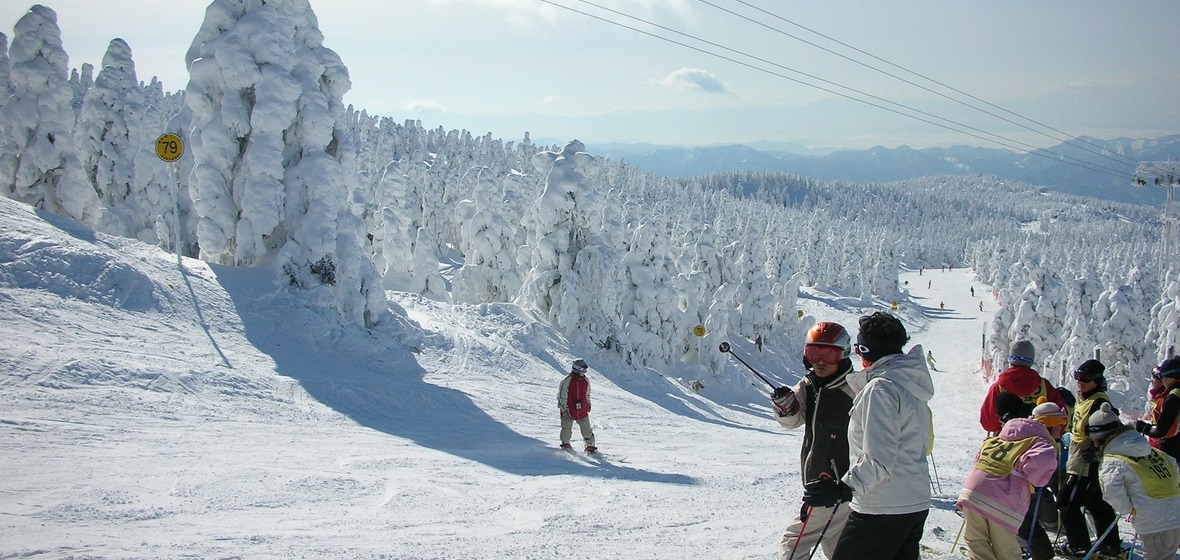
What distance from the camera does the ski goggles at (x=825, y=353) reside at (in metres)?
4.62

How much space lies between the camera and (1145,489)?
598 cm

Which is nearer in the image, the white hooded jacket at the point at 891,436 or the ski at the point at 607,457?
the white hooded jacket at the point at 891,436

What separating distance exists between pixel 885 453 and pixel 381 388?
37.1 feet

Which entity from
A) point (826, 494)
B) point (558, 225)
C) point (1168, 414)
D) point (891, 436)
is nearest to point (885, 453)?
point (891, 436)

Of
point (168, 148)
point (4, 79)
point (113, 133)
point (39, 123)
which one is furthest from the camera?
point (113, 133)

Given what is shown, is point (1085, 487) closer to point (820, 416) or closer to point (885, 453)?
point (820, 416)

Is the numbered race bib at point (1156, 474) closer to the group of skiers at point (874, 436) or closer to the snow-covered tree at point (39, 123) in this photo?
the group of skiers at point (874, 436)

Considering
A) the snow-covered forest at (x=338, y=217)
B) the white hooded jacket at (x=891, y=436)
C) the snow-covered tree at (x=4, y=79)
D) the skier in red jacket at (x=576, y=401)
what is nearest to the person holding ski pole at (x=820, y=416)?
the white hooded jacket at (x=891, y=436)

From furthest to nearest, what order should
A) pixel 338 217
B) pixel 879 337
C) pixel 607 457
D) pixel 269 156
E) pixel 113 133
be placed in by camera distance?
1. pixel 113 133
2. pixel 338 217
3. pixel 269 156
4. pixel 607 457
5. pixel 879 337

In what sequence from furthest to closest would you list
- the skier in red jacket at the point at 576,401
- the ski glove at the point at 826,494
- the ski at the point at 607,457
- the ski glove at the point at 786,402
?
the ski at the point at 607,457 → the skier in red jacket at the point at 576,401 → the ski glove at the point at 786,402 → the ski glove at the point at 826,494

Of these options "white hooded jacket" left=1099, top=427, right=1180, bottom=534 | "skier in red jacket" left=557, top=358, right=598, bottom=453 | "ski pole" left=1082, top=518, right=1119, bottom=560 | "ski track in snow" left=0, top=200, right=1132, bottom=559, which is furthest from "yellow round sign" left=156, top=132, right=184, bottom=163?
"ski pole" left=1082, top=518, right=1119, bottom=560

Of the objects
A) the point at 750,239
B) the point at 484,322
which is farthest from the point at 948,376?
the point at 484,322

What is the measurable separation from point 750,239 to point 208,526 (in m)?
54.1

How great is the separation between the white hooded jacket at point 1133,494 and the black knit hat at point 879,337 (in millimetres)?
3583
